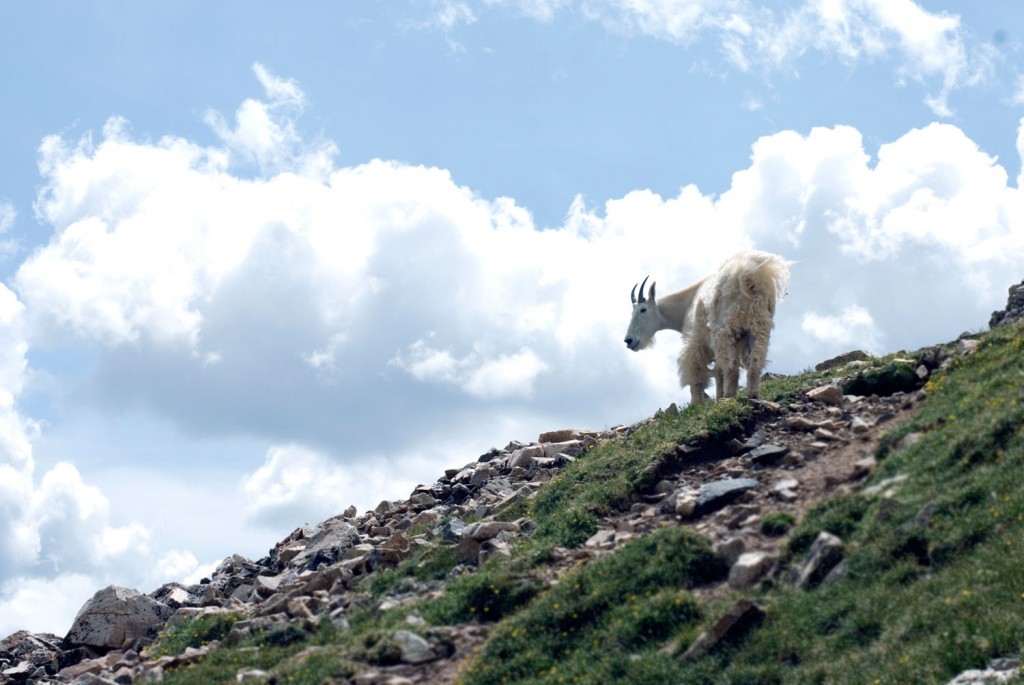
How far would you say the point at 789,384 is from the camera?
19984 mm

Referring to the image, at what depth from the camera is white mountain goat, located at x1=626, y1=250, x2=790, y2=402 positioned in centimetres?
1903

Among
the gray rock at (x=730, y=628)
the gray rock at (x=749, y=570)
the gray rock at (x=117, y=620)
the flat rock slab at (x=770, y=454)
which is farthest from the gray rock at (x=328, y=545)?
the gray rock at (x=730, y=628)

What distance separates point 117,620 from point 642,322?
10.9 m

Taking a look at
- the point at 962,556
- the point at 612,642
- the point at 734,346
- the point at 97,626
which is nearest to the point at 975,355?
the point at 734,346

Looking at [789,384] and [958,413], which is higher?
[789,384]

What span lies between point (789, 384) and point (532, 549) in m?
6.23

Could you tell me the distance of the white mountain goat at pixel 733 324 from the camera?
19.0 m

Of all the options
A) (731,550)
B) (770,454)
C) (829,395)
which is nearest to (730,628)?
(731,550)

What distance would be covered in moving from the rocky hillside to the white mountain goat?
2.55 ft

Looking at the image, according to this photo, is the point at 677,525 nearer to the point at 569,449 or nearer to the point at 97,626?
the point at 569,449

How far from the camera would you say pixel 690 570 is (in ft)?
43.7

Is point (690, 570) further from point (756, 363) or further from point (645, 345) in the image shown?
point (645, 345)

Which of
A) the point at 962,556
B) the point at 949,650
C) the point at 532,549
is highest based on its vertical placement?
the point at 532,549

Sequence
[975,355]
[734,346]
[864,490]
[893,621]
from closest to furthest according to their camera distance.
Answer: [893,621], [864,490], [975,355], [734,346]
